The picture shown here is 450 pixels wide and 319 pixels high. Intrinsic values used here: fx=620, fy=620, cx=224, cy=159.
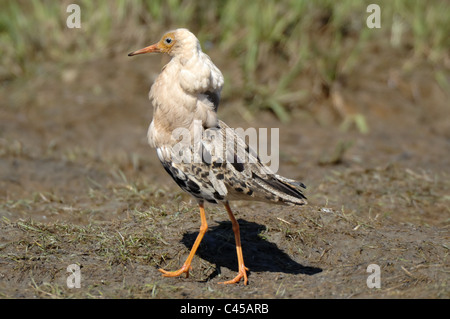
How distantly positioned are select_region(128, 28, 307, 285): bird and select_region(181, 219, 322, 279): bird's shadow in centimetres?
28

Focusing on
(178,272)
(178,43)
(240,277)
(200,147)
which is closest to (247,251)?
(240,277)

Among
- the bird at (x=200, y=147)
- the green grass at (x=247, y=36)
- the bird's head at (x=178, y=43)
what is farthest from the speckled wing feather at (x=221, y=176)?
the green grass at (x=247, y=36)

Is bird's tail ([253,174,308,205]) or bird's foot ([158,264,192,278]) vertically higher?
bird's tail ([253,174,308,205])

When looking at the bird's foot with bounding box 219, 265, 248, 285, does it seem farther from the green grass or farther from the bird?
the green grass

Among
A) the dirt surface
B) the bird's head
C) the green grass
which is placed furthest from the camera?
the green grass

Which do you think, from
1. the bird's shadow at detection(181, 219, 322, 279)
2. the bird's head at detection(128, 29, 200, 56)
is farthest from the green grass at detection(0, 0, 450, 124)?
the bird's head at detection(128, 29, 200, 56)

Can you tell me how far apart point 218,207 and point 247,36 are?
4.10 m

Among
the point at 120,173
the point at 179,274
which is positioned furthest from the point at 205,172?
the point at 120,173

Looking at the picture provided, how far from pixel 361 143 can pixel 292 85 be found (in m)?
1.55

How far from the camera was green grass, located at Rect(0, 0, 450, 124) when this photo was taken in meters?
8.73

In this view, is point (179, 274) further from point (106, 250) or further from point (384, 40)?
point (384, 40)

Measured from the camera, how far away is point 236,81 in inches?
342

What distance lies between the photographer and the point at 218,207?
552 centimetres

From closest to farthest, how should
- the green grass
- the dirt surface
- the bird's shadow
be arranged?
the dirt surface, the bird's shadow, the green grass
